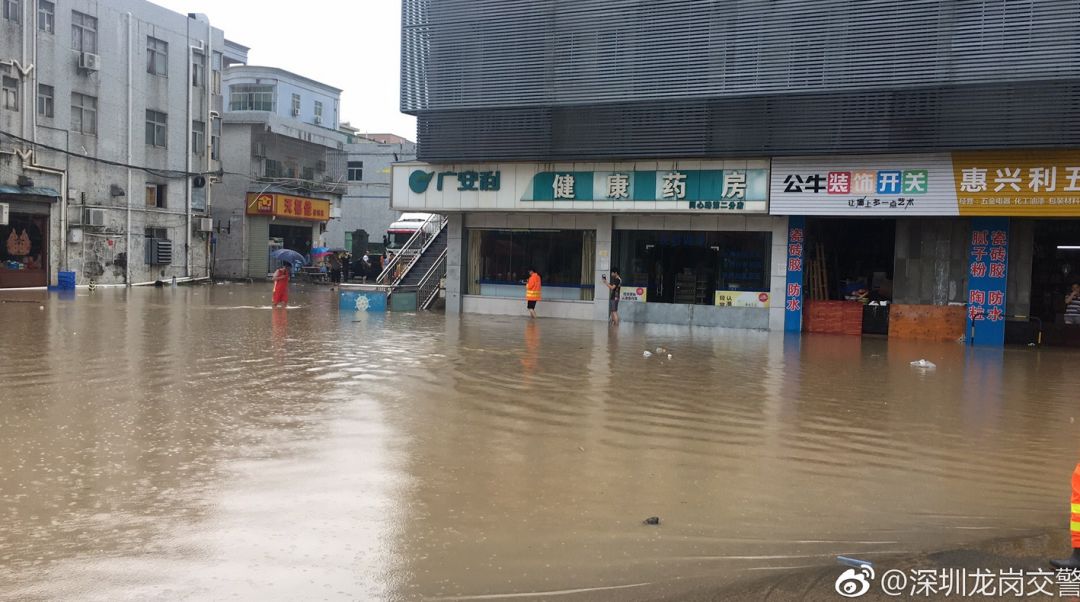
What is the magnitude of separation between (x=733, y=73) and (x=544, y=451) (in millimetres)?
17782

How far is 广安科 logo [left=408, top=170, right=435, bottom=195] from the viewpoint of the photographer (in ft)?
95.9

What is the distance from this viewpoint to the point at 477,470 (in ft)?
26.6

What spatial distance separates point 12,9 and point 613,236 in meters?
22.3

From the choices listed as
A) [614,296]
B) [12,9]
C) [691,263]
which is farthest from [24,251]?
[691,263]

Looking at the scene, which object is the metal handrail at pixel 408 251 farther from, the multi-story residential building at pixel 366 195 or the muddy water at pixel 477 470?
the multi-story residential building at pixel 366 195

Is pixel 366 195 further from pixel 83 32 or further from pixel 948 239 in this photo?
pixel 948 239

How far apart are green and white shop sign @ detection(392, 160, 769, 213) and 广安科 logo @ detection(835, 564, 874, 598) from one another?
19815 millimetres

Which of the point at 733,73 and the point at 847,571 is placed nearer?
the point at 847,571

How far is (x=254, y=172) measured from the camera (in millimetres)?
47312

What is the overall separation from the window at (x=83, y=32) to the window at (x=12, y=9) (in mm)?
2487

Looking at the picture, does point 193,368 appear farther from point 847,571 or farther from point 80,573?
point 847,571

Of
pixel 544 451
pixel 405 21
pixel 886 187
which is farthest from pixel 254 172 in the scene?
pixel 544 451

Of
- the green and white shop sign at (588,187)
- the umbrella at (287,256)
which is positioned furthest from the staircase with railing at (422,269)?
the umbrella at (287,256)

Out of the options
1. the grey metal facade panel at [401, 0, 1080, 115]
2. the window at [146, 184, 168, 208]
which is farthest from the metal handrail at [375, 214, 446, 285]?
the window at [146, 184, 168, 208]
